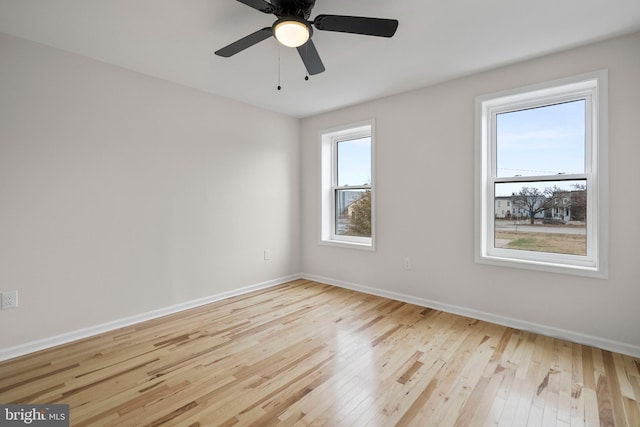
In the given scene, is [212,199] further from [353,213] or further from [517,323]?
[517,323]

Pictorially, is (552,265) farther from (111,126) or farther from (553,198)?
(111,126)

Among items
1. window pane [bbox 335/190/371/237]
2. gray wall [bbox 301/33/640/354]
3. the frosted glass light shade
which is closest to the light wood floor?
gray wall [bbox 301/33/640/354]

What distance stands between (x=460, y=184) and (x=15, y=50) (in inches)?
159

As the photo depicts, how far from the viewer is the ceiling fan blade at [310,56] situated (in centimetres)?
201

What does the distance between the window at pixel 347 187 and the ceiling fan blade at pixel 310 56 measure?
68.6 inches

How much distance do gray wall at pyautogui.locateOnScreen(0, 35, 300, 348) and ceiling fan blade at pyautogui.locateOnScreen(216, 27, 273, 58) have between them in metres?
1.48

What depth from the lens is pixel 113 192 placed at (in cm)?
285

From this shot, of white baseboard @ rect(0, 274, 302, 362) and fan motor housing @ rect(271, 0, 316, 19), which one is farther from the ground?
fan motor housing @ rect(271, 0, 316, 19)

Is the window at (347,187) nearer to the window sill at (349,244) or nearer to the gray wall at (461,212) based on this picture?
the window sill at (349,244)

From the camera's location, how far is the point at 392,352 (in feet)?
7.91

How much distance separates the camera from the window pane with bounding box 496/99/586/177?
2.67 meters

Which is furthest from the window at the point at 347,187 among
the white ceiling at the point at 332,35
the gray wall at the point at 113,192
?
the white ceiling at the point at 332,35

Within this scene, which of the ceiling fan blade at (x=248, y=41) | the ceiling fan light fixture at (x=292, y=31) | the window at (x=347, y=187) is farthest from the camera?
the window at (x=347, y=187)

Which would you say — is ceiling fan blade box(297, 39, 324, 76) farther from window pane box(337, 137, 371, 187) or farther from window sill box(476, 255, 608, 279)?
window sill box(476, 255, 608, 279)
